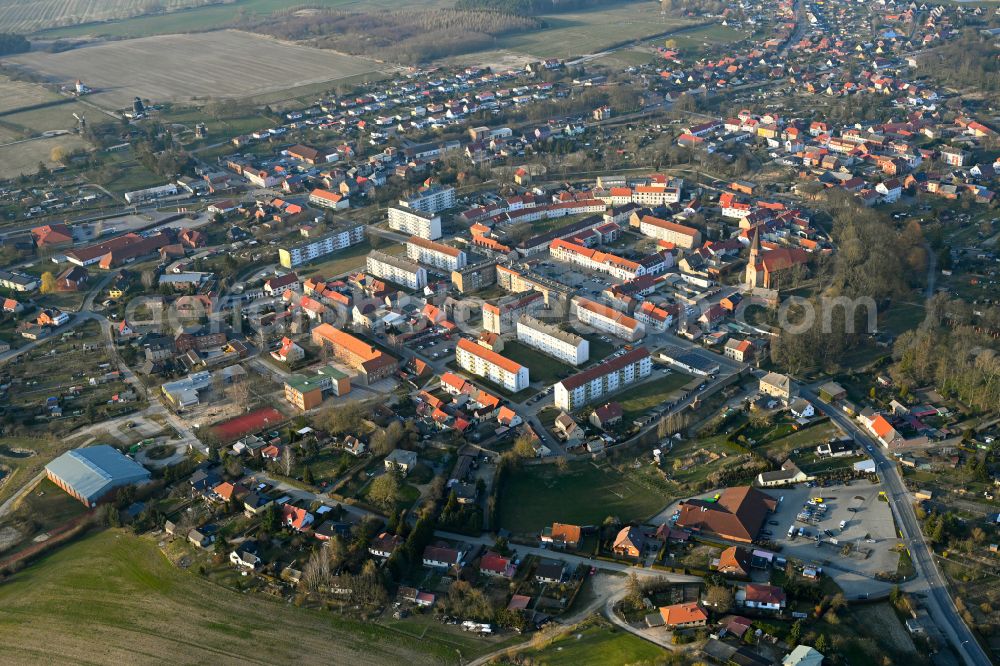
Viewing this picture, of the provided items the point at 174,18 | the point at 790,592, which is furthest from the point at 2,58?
the point at 790,592

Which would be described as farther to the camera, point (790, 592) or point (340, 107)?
point (340, 107)

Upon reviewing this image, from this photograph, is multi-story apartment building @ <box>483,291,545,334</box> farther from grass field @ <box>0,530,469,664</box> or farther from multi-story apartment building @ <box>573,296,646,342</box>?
grass field @ <box>0,530,469,664</box>

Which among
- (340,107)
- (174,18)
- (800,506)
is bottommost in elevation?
(800,506)

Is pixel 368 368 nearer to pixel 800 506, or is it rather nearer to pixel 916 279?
pixel 800 506

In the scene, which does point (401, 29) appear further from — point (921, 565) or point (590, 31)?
point (921, 565)

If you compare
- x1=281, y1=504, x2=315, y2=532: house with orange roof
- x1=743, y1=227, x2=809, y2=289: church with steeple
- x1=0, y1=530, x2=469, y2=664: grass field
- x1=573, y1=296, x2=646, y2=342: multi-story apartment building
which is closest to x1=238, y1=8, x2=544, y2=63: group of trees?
x1=743, y1=227, x2=809, y2=289: church with steeple

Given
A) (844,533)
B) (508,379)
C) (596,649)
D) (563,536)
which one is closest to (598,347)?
(508,379)

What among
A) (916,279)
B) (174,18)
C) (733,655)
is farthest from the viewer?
(174,18)
